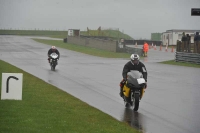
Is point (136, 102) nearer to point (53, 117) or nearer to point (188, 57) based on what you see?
point (53, 117)

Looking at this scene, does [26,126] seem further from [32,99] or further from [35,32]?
[35,32]

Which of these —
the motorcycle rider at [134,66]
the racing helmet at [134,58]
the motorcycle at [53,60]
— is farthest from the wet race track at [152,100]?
the motorcycle at [53,60]

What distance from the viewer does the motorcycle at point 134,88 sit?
14.6 m

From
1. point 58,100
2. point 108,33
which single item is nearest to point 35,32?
point 108,33

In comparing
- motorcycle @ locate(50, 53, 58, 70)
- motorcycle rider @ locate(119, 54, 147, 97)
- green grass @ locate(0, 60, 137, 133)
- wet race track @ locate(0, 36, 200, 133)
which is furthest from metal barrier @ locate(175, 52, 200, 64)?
motorcycle rider @ locate(119, 54, 147, 97)

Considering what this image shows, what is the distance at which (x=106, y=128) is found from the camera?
11164 mm

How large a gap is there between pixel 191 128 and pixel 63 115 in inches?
115

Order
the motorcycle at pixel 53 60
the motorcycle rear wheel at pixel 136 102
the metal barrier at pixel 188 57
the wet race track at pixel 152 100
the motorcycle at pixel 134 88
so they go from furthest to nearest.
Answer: the metal barrier at pixel 188 57, the motorcycle at pixel 53 60, the motorcycle at pixel 134 88, the motorcycle rear wheel at pixel 136 102, the wet race track at pixel 152 100

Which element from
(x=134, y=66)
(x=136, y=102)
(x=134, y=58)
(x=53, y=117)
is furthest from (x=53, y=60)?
(x=53, y=117)

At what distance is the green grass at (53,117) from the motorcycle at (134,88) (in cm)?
117

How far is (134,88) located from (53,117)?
3.31 metres

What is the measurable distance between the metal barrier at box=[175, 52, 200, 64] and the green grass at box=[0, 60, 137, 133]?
76.1 feet

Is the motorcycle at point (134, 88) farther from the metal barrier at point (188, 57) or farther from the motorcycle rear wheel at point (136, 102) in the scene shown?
the metal barrier at point (188, 57)

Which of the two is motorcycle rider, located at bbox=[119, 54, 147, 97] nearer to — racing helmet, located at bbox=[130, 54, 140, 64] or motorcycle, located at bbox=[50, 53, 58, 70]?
racing helmet, located at bbox=[130, 54, 140, 64]
